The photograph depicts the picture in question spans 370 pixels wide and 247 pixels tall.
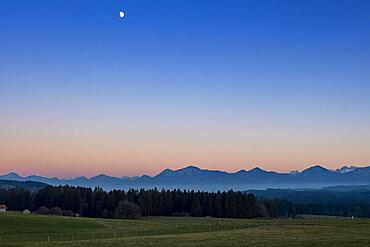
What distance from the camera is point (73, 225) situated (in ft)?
297

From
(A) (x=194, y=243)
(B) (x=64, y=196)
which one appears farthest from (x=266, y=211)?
(A) (x=194, y=243)

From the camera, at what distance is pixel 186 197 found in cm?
15138

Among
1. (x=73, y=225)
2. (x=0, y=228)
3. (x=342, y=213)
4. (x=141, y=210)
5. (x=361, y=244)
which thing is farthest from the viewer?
(x=342, y=213)

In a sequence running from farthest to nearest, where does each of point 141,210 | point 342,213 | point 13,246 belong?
point 342,213
point 141,210
point 13,246

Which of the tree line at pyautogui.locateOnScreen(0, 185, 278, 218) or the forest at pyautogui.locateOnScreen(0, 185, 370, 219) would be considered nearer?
the tree line at pyautogui.locateOnScreen(0, 185, 278, 218)

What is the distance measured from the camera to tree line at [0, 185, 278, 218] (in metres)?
146

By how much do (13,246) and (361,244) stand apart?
31.8 meters

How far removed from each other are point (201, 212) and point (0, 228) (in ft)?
246

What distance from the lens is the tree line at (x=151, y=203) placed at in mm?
145500

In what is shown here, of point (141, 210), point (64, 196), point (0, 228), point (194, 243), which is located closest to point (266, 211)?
point (141, 210)

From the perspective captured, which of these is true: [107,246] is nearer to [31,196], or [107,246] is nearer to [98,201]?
[98,201]

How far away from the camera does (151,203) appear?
5832 inches

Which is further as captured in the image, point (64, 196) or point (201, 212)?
point (64, 196)

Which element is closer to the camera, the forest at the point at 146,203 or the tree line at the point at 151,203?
the tree line at the point at 151,203
